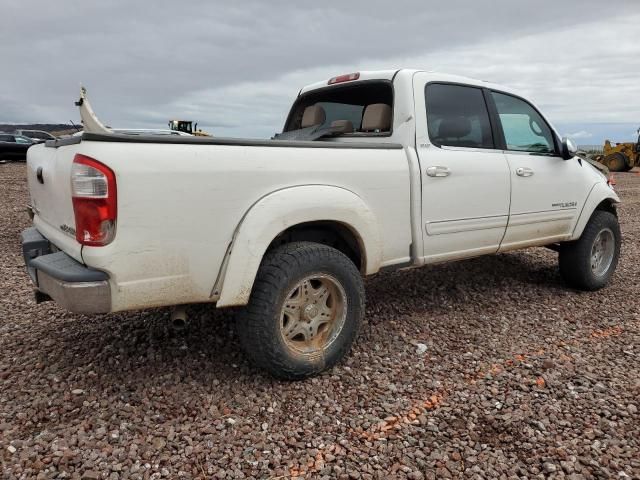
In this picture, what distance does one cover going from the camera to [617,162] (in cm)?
2430

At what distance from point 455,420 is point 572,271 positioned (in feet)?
9.51

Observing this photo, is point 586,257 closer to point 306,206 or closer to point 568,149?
point 568,149

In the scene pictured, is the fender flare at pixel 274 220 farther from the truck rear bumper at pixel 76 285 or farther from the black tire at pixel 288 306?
the truck rear bumper at pixel 76 285

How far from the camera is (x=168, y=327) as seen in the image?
3830 mm

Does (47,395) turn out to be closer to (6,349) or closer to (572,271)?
(6,349)

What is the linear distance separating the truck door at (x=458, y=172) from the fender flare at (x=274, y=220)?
670 millimetres

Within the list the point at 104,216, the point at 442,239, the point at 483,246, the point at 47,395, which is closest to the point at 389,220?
the point at 442,239

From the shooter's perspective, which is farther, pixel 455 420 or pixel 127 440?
pixel 455 420

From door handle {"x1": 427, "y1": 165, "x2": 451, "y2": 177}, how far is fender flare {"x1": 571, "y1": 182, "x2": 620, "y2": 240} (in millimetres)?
1920

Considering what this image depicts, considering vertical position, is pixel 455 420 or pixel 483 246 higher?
pixel 483 246

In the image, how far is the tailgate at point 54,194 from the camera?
101 inches

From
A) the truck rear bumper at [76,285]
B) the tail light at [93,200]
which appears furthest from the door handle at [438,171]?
the truck rear bumper at [76,285]

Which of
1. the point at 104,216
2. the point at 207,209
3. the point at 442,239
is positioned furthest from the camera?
the point at 442,239

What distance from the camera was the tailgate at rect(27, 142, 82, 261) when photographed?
8.42ft
